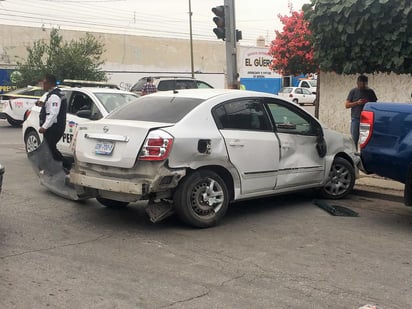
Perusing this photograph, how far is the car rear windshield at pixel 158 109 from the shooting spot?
6.20 meters

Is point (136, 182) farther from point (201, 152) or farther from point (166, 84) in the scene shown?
point (166, 84)

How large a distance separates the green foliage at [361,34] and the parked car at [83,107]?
13.4 ft

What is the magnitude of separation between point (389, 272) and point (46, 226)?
3.70m

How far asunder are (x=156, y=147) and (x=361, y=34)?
20.6ft

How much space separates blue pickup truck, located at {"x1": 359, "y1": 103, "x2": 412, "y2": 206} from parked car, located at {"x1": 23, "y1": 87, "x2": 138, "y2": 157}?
4.98 meters

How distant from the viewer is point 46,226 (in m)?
6.08

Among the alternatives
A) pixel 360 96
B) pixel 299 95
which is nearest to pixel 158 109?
pixel 360 96

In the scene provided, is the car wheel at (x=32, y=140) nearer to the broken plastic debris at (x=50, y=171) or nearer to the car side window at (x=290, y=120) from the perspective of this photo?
the broken plastic debris at (x=50, y=171)

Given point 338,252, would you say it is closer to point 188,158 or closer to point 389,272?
point 389,272

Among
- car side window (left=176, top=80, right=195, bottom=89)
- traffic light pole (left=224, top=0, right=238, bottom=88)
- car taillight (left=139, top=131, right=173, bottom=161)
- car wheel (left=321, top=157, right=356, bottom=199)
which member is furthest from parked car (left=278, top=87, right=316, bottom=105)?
car taillight (left=139, top=131, right=173, bottom=161)

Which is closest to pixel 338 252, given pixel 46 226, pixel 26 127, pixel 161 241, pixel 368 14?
pixel 161 241

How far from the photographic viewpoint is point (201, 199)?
6.03m

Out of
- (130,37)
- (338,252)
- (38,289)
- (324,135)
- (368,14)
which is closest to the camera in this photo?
(38,289)

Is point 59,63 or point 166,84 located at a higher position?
point 59,63
